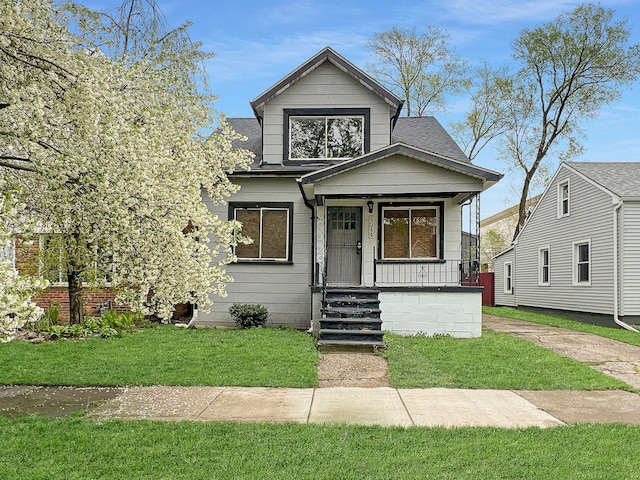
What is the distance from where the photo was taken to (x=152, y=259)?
6.21 meters

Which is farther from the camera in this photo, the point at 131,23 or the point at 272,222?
the point at 272,222

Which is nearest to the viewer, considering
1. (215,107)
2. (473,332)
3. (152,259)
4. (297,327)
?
(152,259)

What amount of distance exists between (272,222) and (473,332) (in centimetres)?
538

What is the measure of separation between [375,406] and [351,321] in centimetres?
428

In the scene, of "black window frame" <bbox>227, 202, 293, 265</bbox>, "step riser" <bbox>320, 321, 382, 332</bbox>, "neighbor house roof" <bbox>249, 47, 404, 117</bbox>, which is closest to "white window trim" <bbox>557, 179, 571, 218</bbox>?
"neighbor house roof" <bbox>249, 47, 404, 117</bbox>

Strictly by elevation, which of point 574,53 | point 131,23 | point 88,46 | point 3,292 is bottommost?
point 3,292

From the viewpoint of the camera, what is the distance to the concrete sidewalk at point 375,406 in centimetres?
570

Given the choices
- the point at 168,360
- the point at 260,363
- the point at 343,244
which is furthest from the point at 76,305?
the point at 343,244

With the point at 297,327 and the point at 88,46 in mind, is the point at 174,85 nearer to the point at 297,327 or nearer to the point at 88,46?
the point at 88,46

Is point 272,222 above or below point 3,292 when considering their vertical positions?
A: above

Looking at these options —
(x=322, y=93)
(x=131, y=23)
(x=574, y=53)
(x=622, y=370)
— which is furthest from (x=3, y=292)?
(x=574, y=53)

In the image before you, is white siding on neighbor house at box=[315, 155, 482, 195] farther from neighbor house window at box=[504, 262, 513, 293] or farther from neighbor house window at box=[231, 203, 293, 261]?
neighbor house window at box=[504, 262, 513, 293]

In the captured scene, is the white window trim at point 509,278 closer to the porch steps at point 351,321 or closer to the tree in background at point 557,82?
the tree in background at point 557,82

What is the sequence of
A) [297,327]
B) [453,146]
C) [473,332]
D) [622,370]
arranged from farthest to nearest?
[453,146] < [297,327] < [473,332] < [622,370]
